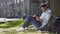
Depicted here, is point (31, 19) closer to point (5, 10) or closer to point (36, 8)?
point (36, 8)

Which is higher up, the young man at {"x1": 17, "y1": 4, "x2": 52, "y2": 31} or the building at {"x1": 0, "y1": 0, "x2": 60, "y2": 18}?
the young man at {"x1": 17, "y1": 4, "x2": 52, "y2": 31}

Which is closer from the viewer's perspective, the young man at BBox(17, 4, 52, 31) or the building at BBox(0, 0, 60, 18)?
the young man at BBox(17, 4, 52, 31)

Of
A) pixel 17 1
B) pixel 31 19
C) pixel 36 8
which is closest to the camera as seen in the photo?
pixel 31 19

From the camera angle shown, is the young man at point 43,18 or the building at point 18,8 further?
the building at point 18,8

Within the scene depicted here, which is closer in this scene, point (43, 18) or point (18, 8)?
point (43, 18)

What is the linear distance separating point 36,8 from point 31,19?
6544 millimetres

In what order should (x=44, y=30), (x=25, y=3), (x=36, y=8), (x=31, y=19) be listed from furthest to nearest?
(x=25, y=3) < (x=36, y=8) < (x=31, y=19) < (x=44, y=30)

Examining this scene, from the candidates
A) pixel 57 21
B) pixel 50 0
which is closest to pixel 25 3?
pixel 50 0

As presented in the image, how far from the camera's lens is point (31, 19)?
15.5ft

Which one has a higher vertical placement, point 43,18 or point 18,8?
point 43,18

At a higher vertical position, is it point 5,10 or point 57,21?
point 57,21

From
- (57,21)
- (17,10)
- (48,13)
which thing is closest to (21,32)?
(48,13)

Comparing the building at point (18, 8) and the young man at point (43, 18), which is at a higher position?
the young man at point (43, 18)

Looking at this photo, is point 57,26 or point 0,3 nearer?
point 57,26
